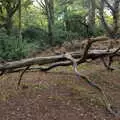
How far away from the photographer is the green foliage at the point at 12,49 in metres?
17.0

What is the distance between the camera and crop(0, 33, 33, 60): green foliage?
55.9 ft

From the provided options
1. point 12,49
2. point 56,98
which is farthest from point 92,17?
point 56,98

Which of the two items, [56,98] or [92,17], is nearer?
[56,98]

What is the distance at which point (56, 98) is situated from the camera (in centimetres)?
841

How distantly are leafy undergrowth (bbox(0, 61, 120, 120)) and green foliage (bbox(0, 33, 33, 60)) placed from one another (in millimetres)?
5535

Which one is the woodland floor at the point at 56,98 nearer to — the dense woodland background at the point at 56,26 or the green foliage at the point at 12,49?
the green foliage at the point at 12,49

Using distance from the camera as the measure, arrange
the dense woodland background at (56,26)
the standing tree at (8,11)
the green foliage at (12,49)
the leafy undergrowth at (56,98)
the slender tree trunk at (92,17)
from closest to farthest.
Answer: the leafy undergrowth at (56,98) < the green foliage at (12,49) < the dense woodland background at (56,26) < the standing tree at (8,11) < the slender tree trunk at (92,17)

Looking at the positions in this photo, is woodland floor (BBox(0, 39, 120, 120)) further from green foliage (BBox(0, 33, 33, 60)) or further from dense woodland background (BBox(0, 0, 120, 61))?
dense woodland background (BBox(0, 0, 120, 61))

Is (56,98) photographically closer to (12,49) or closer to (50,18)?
(12,49)

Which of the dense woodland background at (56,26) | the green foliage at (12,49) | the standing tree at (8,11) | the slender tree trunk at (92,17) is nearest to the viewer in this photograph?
the green foliage at (12,49)

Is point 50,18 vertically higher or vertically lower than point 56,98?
higher

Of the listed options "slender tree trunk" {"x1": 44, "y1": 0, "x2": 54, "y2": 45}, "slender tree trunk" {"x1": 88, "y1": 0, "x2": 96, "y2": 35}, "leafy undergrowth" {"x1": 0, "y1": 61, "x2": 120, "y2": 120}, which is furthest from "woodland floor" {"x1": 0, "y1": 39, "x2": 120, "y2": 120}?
"slender tree trunk" {"x1": 88, "y1": 0, "x2": 96, "y2": 35}

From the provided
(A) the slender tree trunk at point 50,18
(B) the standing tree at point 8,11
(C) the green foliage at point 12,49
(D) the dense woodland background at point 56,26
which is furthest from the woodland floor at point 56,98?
(B) the standing tree at point 8,11

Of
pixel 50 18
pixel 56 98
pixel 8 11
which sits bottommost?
pixel 56 98
